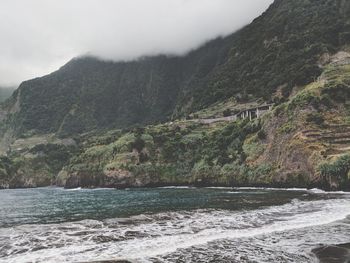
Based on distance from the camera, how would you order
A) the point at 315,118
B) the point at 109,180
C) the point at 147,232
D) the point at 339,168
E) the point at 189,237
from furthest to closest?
the point at 109,180
the point at 315,118
the point at 339,168
the point at 147,232
the point at 189,237

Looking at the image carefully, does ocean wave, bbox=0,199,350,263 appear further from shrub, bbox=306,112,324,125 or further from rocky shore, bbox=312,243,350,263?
shrub, bbox=306,112,324,125

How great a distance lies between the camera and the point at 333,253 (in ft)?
77.2

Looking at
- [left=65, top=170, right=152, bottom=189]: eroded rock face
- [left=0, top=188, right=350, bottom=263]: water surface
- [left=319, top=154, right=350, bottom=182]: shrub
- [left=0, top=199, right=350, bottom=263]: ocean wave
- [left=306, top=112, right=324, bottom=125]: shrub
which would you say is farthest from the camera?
[left=65, top=170, right=152, bottom=189]: eroded rock face

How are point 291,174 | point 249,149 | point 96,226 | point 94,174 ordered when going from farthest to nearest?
1. point 94,174
2. point 249,149
3. point 291,174
4. point 96,226

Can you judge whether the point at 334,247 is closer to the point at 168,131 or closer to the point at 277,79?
the point at 168,131

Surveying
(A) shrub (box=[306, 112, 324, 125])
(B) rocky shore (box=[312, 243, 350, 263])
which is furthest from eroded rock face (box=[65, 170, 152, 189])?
(B) rocky shore (box=[312, 243, 350, 263])

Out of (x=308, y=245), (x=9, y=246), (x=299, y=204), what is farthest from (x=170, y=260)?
(x=299, y=204)

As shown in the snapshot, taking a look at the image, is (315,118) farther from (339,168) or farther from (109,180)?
(109,180)

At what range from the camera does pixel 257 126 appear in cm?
10988

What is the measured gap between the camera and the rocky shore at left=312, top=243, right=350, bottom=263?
22.2 m

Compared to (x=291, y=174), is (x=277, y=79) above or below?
above

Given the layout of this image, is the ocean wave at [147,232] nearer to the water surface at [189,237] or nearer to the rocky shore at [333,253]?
the water surface at [189,237]

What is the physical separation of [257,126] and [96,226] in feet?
264

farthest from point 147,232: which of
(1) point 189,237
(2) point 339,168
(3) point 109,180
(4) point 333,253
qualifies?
(3) point 109,180
